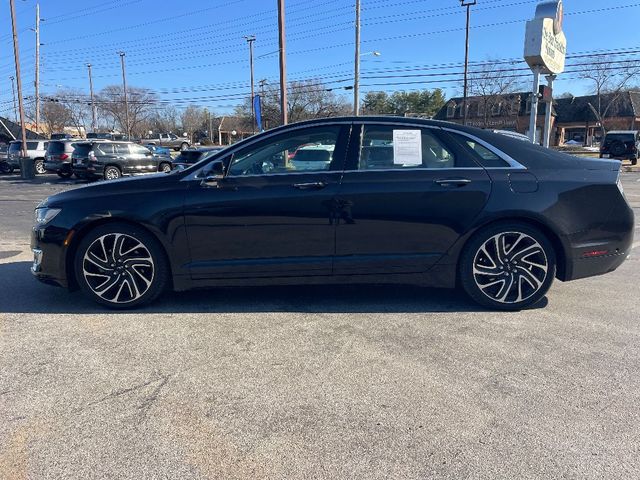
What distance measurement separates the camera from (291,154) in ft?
14.2

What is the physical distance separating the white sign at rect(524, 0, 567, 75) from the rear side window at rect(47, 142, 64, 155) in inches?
744

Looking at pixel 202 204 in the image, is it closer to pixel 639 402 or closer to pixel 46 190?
pixel 639 402

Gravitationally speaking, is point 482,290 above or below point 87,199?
below

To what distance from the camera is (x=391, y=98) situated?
3164 inches

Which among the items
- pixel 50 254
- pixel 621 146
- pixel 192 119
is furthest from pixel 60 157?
pixel 192 119

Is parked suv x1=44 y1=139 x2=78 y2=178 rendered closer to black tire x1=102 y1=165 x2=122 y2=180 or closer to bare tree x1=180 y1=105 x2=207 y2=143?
black tire x1=102 y1=165 x2=122 y2=180

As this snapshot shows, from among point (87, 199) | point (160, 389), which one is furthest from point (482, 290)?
point (87, 199)

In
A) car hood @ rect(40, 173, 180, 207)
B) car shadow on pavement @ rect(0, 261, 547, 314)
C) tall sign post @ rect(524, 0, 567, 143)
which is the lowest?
car shadow on pavement @ rect(0, 261, 547, 314)

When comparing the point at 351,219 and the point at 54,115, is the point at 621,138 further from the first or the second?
the point at 54,115

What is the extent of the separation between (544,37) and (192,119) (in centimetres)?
8823

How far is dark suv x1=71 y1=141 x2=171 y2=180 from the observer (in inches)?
776

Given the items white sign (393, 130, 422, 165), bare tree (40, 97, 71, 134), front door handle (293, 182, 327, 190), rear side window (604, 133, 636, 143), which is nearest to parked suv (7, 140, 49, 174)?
front door handle (293, 182, 327, 190)

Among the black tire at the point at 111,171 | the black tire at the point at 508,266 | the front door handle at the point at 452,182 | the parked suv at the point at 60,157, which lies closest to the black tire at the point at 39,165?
the parked suv at the point at 60,157

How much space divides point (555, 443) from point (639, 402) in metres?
0.75
